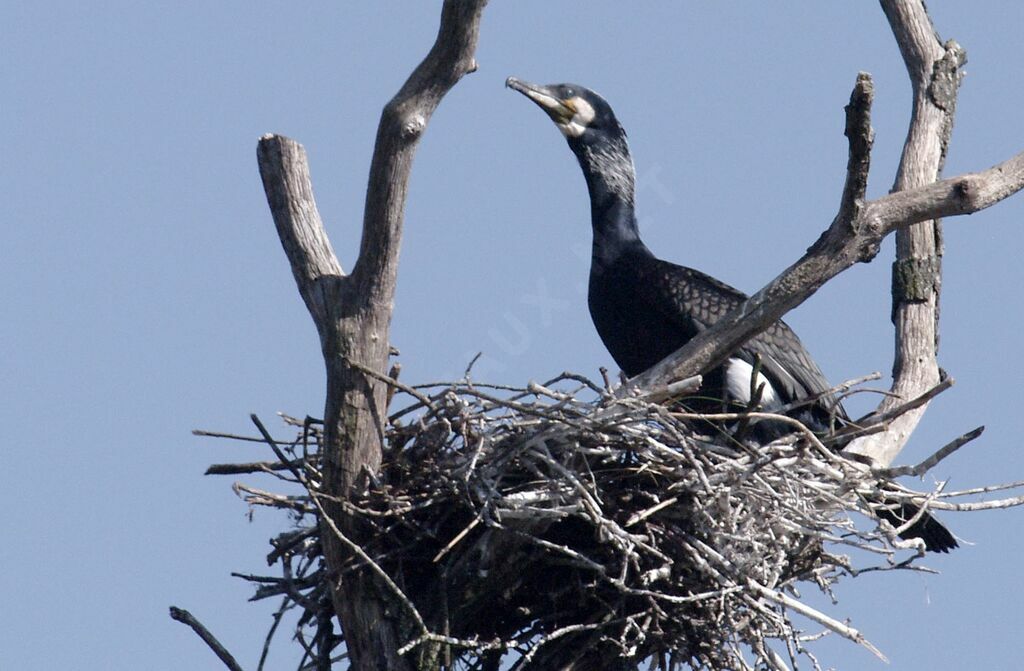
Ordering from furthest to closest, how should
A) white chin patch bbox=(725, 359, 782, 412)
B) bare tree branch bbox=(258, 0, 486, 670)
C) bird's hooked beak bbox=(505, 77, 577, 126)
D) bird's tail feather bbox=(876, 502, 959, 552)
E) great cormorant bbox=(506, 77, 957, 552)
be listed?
1. bird's hooked beak bbox=(505, 77, 577, 126)
2. great cormorant bbox=(506, 77, 957, 552)
3. white chin patch bbox=(725, 359, 782, 412)
4. bird's tail feather bbox=(876, 502, 959, 552)
5. bare tree branch bbox=(258, 0, 486, 670)

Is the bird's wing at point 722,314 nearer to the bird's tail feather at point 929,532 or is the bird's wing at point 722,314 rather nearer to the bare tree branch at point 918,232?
the bare tree branch at point 918,232

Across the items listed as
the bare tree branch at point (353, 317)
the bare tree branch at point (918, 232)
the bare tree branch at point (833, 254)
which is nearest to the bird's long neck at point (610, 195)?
the bare tree branch at point (918, 232)

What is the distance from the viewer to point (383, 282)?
5.06m

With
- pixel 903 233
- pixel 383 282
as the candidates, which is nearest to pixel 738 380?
pixel 903 233

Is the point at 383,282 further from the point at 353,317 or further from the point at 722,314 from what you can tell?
the point at 722,314

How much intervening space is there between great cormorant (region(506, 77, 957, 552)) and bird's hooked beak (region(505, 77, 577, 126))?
0.10m

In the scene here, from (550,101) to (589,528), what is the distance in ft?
9.61

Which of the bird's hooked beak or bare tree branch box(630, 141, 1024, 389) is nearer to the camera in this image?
bare tree branch box(630, 141, 1024, 389)

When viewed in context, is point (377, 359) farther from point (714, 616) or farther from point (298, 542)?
point (714, 616)

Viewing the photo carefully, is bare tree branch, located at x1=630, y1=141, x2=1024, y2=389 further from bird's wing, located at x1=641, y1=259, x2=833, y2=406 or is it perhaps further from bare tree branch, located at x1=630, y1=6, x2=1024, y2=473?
bird's wing, located at x1=641, y1=259, x2=833, y2=406

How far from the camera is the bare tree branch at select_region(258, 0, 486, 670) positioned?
4914mm

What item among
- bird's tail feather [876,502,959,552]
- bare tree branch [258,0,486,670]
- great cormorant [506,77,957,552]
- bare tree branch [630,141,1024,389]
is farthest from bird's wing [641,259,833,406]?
bare tree branch [258,0,486,670]

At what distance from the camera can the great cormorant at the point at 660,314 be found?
21.9 ft

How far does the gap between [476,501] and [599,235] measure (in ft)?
8.09
